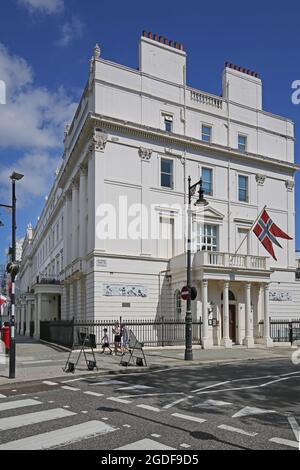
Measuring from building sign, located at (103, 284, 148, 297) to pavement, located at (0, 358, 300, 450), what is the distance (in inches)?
543

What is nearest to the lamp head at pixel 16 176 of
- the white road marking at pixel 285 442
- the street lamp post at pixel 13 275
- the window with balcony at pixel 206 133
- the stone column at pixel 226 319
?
the street lamp post at pixel 13 275

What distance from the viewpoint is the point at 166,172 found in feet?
109

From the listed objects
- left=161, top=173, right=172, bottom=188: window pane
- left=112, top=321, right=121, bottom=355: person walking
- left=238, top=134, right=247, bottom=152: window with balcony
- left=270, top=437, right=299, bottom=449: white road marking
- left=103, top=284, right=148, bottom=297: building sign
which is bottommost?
left=112, top=321, right=121, bottom=355: person walking

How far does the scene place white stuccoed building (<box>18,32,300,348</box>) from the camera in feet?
97.6

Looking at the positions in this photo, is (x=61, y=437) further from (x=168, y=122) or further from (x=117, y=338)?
(x=168, y=122)

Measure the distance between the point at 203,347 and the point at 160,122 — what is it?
15.5 metres

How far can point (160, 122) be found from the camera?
32812 millimetres

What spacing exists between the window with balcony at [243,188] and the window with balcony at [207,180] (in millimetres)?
2880

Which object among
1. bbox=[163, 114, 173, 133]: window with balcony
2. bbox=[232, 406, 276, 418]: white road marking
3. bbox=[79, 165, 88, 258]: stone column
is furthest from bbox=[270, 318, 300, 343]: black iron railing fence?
bbox=[232, 406, 276, 418]: white road marking

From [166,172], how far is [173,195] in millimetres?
1753

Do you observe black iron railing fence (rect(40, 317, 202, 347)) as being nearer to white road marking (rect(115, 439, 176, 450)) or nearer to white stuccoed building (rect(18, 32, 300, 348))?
white stuccoed building (rect(18, 32, 300, 348))

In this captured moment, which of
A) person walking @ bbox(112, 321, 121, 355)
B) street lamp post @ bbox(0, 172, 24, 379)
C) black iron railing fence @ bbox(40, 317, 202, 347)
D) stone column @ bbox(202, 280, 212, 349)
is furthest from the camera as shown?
stone column @ bbox(202, 280, 212, 349)

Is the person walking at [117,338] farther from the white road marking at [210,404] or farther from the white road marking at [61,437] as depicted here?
the white road marking at [61,437]
